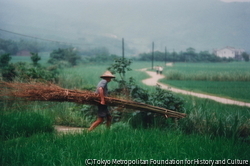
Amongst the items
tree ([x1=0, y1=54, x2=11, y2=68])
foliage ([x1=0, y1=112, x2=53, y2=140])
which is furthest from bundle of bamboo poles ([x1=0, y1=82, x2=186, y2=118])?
tree ([x1=0, y1=54, x2=11, y2=68])

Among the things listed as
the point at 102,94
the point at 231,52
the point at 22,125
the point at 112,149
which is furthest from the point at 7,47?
the point at 112,149

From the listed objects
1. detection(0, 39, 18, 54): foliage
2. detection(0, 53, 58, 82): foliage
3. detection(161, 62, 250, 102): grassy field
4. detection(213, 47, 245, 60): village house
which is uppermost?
detection(0, 39, 18, 54): foliage

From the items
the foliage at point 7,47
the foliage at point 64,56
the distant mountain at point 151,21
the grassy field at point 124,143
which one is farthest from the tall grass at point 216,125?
the foliage at point 64,56

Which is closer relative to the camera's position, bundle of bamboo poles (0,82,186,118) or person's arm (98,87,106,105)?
bundle of bamboo poles (0,82,186,118)

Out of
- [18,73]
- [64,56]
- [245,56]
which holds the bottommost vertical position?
[18,73]

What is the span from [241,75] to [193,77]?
180 inches

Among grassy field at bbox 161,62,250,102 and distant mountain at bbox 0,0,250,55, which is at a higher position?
distant mountain at bbox 0,0,250,55

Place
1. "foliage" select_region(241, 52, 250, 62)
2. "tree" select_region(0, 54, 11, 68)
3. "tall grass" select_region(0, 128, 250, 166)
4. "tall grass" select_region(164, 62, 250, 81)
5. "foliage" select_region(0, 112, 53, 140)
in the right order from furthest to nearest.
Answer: "foliage" select_region(241, 52, 250, 62)
"tree" select_region(0, 54, 11, 68)
"tall grass" select_region(164, 62, 250, 81)
"foliage" select_region(0, 112, 53, 140)
"tall grass" select_region(0, 128, 250, 166)

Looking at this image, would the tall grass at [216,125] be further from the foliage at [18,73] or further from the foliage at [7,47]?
the foliage at [7,47]

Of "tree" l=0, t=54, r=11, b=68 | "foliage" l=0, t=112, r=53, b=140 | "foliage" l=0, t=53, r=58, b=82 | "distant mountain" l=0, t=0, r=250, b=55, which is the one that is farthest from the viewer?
"distant mountain" l=0, t=0, r=250, b=55

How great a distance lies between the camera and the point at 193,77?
1429cm

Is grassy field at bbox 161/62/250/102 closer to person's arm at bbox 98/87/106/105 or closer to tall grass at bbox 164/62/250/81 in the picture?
tall grass at bbox 164/62/250/81

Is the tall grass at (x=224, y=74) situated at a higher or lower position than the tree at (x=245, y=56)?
lower

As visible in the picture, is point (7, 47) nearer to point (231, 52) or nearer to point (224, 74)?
point (224, 74)
